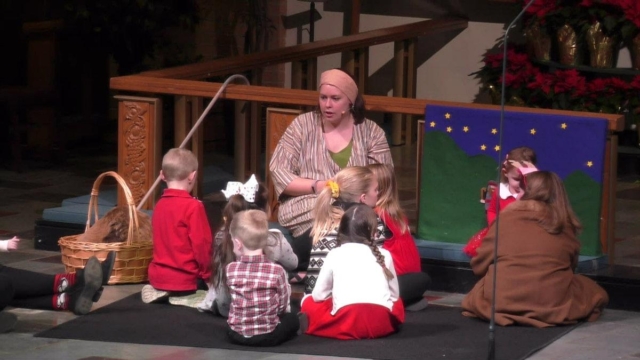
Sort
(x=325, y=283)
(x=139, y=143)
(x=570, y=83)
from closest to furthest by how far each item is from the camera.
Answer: (x=325, y=283) < (x=139, y=143) < (x=570, y=83)

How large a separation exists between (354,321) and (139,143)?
2.47 m

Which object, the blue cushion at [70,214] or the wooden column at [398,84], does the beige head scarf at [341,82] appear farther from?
the wooden column at [398,84]

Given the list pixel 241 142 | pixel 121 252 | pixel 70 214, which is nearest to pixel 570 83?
pixel 241 142

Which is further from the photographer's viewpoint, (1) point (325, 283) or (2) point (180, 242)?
(2) point (180, 242)

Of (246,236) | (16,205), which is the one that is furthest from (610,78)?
(246,236)

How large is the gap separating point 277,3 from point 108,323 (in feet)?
25.9

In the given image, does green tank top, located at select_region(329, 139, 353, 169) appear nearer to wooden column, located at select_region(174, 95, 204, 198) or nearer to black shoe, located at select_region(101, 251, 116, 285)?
wooden column, located at select_region(174, 95, 204, 198)

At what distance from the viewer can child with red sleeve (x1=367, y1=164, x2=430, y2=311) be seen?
6.56 meters

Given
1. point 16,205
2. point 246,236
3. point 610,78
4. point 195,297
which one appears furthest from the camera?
point 610,78

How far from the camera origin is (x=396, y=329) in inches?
241

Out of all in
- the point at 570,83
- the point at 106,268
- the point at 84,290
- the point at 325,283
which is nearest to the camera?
the point at 325,283

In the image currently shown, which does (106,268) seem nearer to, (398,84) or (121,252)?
(121,252)

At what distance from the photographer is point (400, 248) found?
21.7 ft

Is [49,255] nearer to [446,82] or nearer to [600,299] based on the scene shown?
[600,299]
